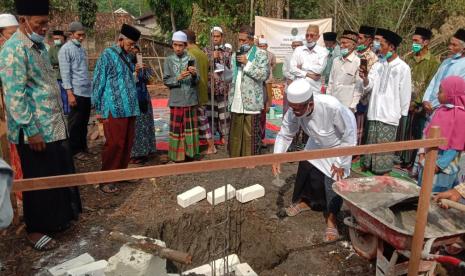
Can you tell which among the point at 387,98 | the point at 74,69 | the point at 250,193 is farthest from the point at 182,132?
the point at 387,98

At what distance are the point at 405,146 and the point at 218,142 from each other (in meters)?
4.91

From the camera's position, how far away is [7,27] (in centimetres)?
458

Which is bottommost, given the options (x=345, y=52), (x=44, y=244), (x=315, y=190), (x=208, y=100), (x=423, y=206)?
(x=44, y=244)

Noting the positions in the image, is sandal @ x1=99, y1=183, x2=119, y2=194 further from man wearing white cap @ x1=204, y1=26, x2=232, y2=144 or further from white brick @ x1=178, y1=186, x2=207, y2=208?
man wearing white cap @ x1=204, y1=26, x2=232, y2=144

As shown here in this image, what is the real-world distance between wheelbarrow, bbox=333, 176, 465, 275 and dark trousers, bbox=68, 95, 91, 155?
4.31 metres

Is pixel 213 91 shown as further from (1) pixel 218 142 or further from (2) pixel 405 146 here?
(2) pixel 405 146

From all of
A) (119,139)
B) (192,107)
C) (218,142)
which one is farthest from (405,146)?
(218,142)

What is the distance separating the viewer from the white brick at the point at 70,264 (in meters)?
3.08

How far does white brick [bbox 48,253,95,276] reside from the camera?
3081mm

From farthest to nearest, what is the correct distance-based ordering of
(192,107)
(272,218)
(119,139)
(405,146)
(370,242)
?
(192,107), (119,139), (272,218), (370,242), (405,146)

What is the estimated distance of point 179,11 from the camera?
2317 centimetres

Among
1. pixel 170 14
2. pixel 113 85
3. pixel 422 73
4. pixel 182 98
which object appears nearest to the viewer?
pixel 113 85

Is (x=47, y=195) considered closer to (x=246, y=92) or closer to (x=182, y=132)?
(x=182, y=132)

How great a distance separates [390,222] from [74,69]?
196 inches
